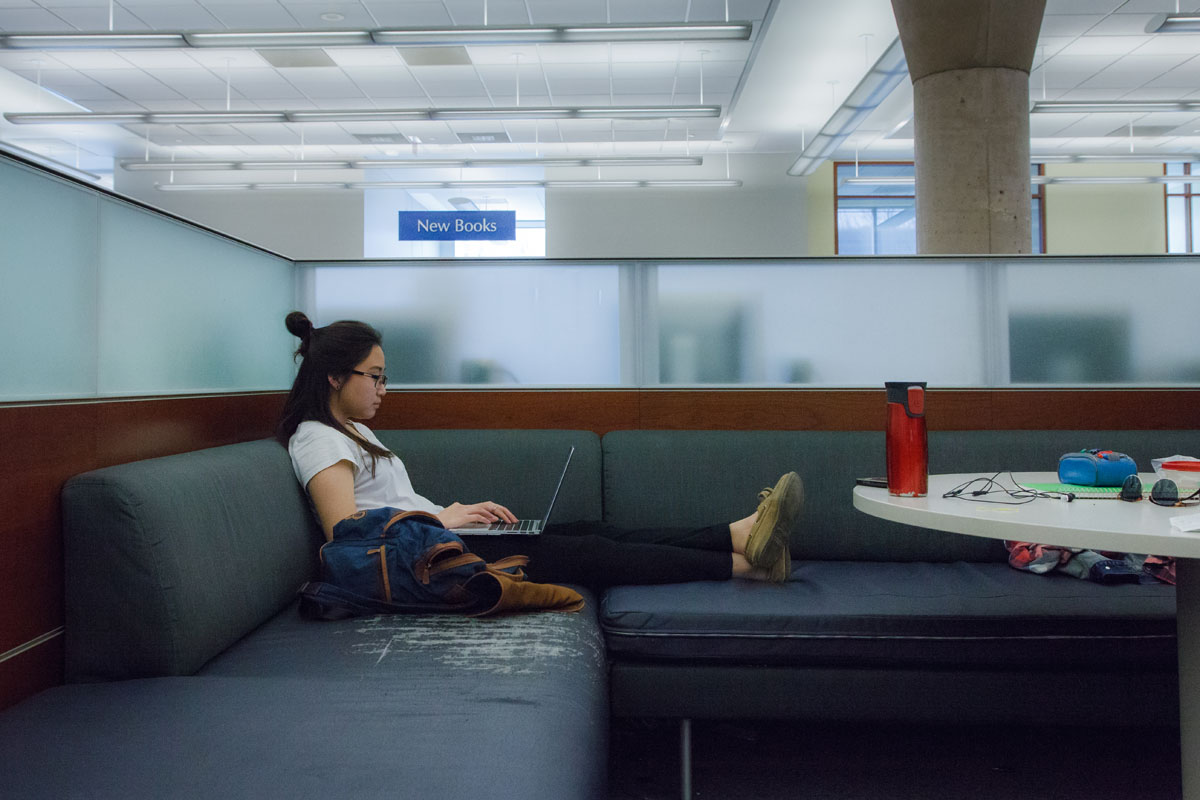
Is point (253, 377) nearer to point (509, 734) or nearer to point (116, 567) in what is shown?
point (116, 567)

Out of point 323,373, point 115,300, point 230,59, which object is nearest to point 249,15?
point 230,59

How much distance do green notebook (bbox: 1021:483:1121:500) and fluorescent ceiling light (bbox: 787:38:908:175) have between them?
397 cm

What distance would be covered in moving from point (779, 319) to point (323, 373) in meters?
1.44

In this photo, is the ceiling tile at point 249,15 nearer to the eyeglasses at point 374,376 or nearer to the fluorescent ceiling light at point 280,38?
the fluorescent ceiling light at point 280,38

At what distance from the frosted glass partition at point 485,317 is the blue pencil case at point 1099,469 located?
4.45 feet

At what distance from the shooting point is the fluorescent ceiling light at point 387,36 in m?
4.22

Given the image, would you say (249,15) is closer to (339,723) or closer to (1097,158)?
(339,723)

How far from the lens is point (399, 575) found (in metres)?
1.54

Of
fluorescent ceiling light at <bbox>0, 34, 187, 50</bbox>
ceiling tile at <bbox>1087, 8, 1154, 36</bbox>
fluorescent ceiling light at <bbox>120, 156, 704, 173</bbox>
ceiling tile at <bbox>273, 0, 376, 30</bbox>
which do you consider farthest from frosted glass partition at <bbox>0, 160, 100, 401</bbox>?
ceiling tile at <bbox>1087, 8, 1154, 36</bbox>

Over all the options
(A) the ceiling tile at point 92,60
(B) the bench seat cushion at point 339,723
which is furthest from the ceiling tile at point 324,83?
(B) the bench seat cushion at point 339,723

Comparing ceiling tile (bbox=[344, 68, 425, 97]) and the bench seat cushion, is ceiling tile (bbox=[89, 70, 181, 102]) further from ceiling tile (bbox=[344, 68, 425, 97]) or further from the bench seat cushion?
the bench seat cushion

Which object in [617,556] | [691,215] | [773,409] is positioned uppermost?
[691,215]

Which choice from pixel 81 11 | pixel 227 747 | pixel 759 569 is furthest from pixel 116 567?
pixel 81 11

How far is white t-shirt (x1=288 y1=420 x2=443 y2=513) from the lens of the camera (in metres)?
1.74
